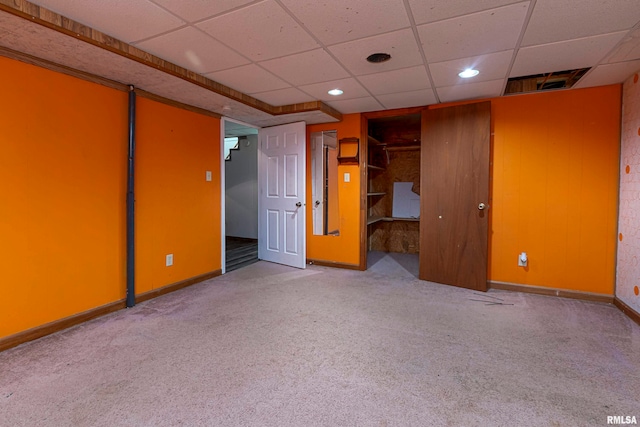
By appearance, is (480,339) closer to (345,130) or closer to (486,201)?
(486,201)

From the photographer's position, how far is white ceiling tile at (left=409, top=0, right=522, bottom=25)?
1.73 metres

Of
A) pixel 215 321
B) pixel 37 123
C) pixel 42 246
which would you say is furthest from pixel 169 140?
pixel 215 321

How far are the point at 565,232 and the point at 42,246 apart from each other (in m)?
4.82

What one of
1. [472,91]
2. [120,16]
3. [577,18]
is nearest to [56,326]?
[120,16]

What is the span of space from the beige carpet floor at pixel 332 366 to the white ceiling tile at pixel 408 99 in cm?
222

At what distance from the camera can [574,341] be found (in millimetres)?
2318

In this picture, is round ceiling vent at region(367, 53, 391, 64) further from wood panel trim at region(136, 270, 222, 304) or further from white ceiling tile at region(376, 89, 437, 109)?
wood panel trim at region(136, 270, 222, 304)

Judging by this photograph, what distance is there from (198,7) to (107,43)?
2.65 feet

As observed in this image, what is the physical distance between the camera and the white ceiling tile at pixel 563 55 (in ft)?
7.15

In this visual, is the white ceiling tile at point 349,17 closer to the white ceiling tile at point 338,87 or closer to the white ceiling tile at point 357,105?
the white ceiling tile at point 338,87

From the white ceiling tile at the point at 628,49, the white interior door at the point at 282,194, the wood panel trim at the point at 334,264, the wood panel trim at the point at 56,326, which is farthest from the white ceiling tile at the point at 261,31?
the wood panel trim at the point at 334,264

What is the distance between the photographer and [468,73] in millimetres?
2791

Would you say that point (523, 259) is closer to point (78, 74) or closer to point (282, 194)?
point (282, 194)

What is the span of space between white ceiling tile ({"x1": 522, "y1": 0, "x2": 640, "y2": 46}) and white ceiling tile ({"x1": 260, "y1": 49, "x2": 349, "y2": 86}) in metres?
1.38
